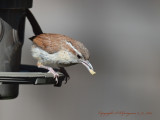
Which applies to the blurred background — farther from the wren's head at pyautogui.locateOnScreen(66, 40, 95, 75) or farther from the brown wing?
the wren's head at pyautogui.locateOnScreen(66, 40, 95, 75)

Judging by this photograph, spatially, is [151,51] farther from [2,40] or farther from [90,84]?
[2,40]

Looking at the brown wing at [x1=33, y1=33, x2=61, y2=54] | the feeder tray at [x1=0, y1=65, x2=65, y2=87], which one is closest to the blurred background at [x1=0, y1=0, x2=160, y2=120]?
the brown wing at [x1=33, y1=33, x2=61, y2=54]

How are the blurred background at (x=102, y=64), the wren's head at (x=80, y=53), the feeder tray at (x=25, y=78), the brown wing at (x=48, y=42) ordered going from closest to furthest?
the feeder tray at (x=25, y=78) < the wren's head at (x=80, y=53) < the brown wing at (x=48, y=42) < the blurred background at (x=102, y=64)

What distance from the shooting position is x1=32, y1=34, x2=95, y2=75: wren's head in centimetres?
584

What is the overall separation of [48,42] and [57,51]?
0.49 ft

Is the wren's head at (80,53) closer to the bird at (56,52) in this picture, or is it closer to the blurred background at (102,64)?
the bird at (56,52)

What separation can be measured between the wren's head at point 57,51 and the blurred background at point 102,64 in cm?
240

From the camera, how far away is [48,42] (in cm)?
590

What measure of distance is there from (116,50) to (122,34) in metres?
0.64

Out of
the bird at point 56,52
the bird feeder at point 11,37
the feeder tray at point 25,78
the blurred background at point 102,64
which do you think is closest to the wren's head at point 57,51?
the bird at point 56,52

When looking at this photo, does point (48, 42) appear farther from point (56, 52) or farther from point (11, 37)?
point (11, 37)

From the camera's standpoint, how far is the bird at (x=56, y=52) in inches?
230

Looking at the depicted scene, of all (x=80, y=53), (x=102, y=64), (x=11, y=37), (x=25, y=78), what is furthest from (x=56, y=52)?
(x=102, y=64)

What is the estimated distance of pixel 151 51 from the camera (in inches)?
393
